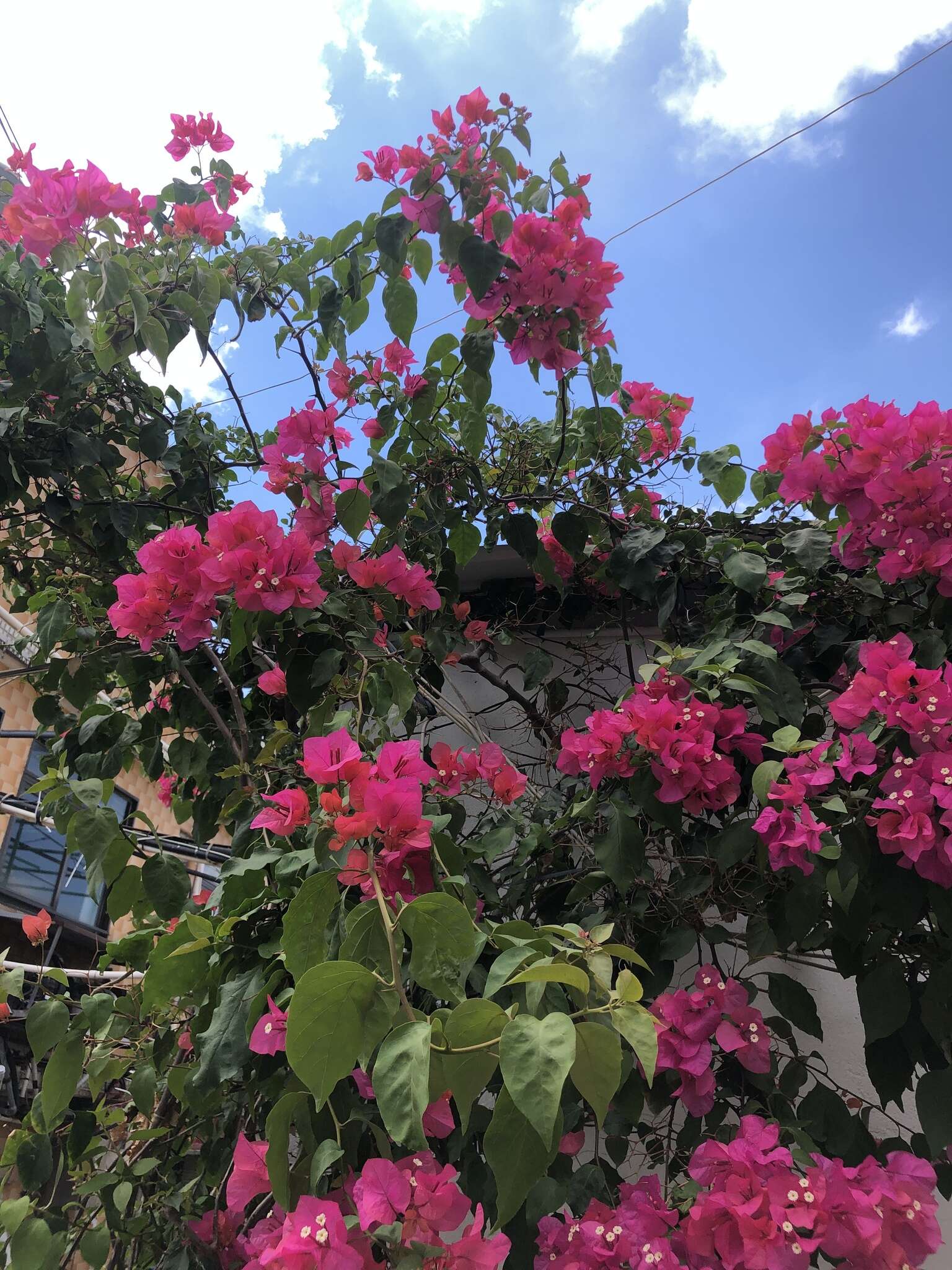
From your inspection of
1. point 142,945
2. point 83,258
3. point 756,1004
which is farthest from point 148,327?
point 756,1004

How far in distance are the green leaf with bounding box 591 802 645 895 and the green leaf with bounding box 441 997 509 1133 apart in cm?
57

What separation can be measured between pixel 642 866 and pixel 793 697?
0.32m

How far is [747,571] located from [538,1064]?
958 millimetres

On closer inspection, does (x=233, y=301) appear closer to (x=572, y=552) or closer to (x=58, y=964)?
(x=572, y=552)

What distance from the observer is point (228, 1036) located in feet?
2.86

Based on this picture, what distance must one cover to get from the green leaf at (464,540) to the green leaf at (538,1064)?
1108 mm

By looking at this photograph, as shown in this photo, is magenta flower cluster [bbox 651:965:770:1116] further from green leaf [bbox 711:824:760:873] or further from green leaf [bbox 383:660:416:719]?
green leaf [bbox 383:660:416:719]

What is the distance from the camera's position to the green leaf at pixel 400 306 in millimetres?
1239

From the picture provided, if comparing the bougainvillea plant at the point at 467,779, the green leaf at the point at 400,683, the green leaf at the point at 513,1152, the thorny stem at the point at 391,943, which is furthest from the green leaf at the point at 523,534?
the green leaf at the point at 513,1152

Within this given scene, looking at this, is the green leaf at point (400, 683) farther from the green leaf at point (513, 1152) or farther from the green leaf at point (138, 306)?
the green leaf at point (513, 1152)

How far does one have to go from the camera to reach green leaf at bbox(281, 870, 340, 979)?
0.71m

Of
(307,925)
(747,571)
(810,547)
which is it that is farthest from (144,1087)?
(810,547)

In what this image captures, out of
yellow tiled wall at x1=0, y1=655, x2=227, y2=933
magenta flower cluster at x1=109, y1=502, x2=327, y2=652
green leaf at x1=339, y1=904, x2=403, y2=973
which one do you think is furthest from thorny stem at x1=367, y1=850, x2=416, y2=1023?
yellow tiled wall at x1=0, y1=655, x2=227, y2=933

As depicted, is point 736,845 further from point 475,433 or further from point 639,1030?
point 475,433
